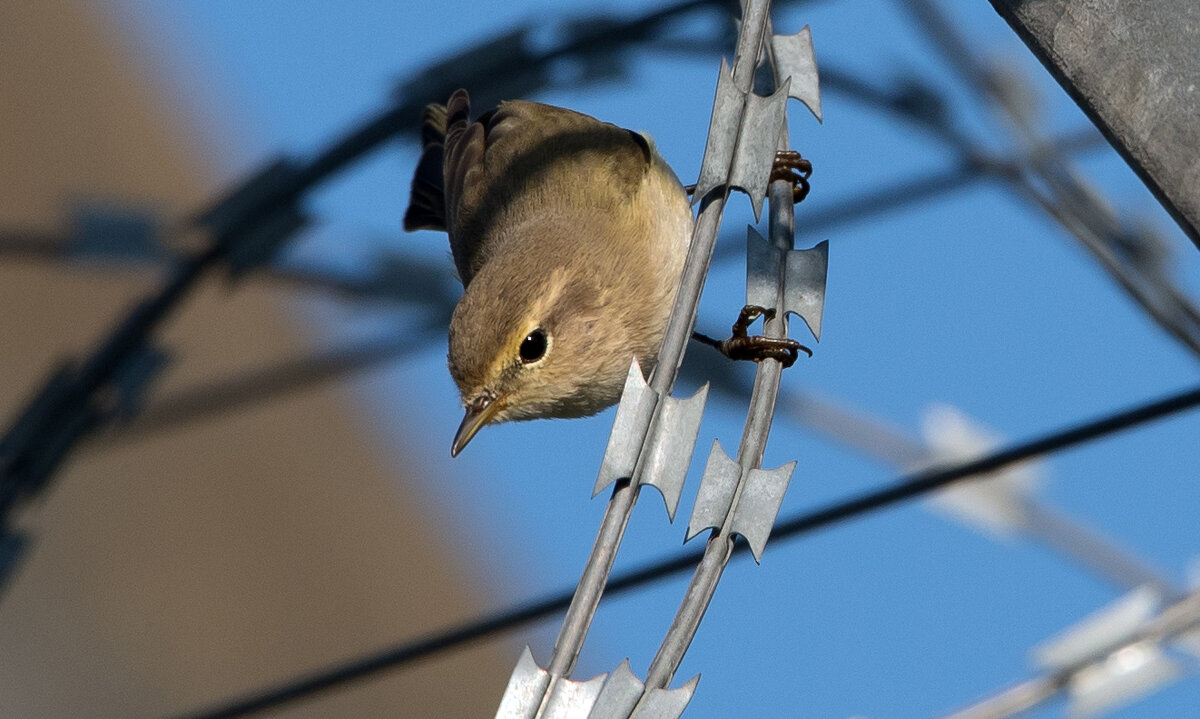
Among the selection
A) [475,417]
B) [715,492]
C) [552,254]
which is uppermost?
[552,254]

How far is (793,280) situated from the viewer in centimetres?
156

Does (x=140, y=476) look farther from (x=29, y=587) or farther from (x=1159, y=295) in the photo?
(x=1159, y=295)

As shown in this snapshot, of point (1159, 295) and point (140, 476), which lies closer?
point (1159, 295)

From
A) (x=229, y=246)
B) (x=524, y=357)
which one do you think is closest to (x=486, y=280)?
(x=524, y=357)

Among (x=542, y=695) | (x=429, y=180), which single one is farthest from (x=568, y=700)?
→ (x=429, y=180)

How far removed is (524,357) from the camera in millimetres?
2762

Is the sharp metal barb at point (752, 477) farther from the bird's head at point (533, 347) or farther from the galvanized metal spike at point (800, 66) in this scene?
the bird's head at point (533, 347)

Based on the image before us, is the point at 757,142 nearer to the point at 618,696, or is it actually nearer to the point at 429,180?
the point at 618,696

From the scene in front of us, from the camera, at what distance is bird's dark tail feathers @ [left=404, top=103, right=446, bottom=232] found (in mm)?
3723

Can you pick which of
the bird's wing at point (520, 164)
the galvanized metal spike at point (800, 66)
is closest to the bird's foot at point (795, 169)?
the galvanized metal spike at point (800, 66)

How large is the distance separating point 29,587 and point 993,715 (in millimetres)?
8373

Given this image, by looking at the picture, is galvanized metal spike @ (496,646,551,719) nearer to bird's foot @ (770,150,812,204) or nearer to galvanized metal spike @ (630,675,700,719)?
galvanized metal spike @ (630,675,700,719)

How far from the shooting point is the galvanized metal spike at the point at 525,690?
1.27 m

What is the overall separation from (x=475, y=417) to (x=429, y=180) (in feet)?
4.18
